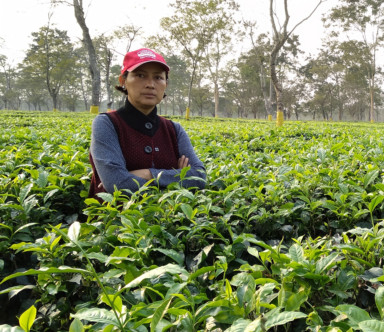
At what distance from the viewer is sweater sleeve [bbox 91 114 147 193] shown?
1815 mm

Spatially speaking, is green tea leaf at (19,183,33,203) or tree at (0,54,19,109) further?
tree at (0,54,19,109)

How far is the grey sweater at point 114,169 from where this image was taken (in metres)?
1.82

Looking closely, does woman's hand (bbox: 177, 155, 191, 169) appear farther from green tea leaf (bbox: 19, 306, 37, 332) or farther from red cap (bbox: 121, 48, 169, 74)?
green tea leaf (bbox: 19, 306, 37, 332)

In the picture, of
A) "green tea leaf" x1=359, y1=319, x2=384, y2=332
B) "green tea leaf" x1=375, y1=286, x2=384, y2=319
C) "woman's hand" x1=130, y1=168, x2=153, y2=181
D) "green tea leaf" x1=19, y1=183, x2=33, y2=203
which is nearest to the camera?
"green tea leaf" x1=359, y1=319, x2=384, y2=332

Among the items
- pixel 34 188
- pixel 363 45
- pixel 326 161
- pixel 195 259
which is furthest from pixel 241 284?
pixel 363 45

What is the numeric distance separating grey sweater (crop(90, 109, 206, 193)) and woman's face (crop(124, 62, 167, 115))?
9.5 inches

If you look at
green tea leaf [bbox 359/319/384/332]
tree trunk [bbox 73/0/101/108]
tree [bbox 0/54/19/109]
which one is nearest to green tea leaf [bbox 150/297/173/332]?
green tea leaf [bbox 359/319/384/332]

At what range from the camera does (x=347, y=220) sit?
156 centimetres

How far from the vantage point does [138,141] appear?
209cm

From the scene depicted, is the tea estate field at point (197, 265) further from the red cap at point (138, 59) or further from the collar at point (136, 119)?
the red cap at point (138, 59)

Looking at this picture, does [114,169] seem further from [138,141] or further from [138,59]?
[138,59]

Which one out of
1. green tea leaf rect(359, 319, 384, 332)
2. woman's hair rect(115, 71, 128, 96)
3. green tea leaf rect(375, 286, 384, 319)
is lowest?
green tea leaf rect(375, 286, 384, 319)

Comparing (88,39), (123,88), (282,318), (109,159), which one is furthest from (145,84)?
(88,39)

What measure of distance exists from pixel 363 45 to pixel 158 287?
36.3 meters
